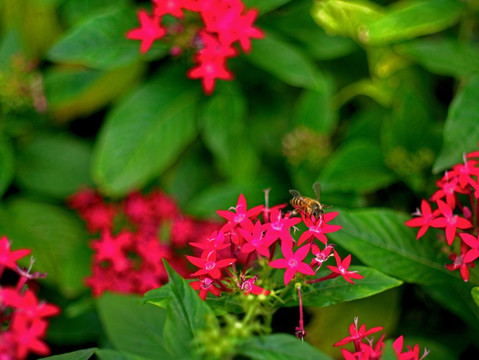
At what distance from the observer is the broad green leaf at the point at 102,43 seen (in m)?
1.45

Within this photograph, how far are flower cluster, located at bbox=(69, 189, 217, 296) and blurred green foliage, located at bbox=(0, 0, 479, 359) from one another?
0.06 m

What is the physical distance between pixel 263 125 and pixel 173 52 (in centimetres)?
45

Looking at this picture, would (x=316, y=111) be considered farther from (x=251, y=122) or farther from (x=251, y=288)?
(x=251, y=288)

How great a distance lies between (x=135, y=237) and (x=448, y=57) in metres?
1.02

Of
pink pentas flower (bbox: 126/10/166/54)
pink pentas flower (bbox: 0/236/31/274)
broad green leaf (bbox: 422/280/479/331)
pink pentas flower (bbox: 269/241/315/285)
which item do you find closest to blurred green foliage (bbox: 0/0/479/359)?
broad green leaf (bbox: 422/280/479/331)

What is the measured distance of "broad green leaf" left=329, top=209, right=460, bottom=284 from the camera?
1209mm

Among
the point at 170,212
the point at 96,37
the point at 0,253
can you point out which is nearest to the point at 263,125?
the point at 170,212

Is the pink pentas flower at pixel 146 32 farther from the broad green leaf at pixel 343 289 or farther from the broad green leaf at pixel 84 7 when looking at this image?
the broad green leaf at pixel 343 289

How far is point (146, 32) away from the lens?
4.63 feet

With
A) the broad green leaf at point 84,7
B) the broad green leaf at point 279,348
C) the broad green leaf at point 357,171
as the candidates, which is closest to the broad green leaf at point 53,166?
the broad green leaf at point 84,7

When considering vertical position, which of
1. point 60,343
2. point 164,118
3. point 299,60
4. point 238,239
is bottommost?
point 60,343

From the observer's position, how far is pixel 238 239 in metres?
1.01

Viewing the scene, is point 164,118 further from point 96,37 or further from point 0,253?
point 0,253

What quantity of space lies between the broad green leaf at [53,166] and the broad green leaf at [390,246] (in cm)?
92
